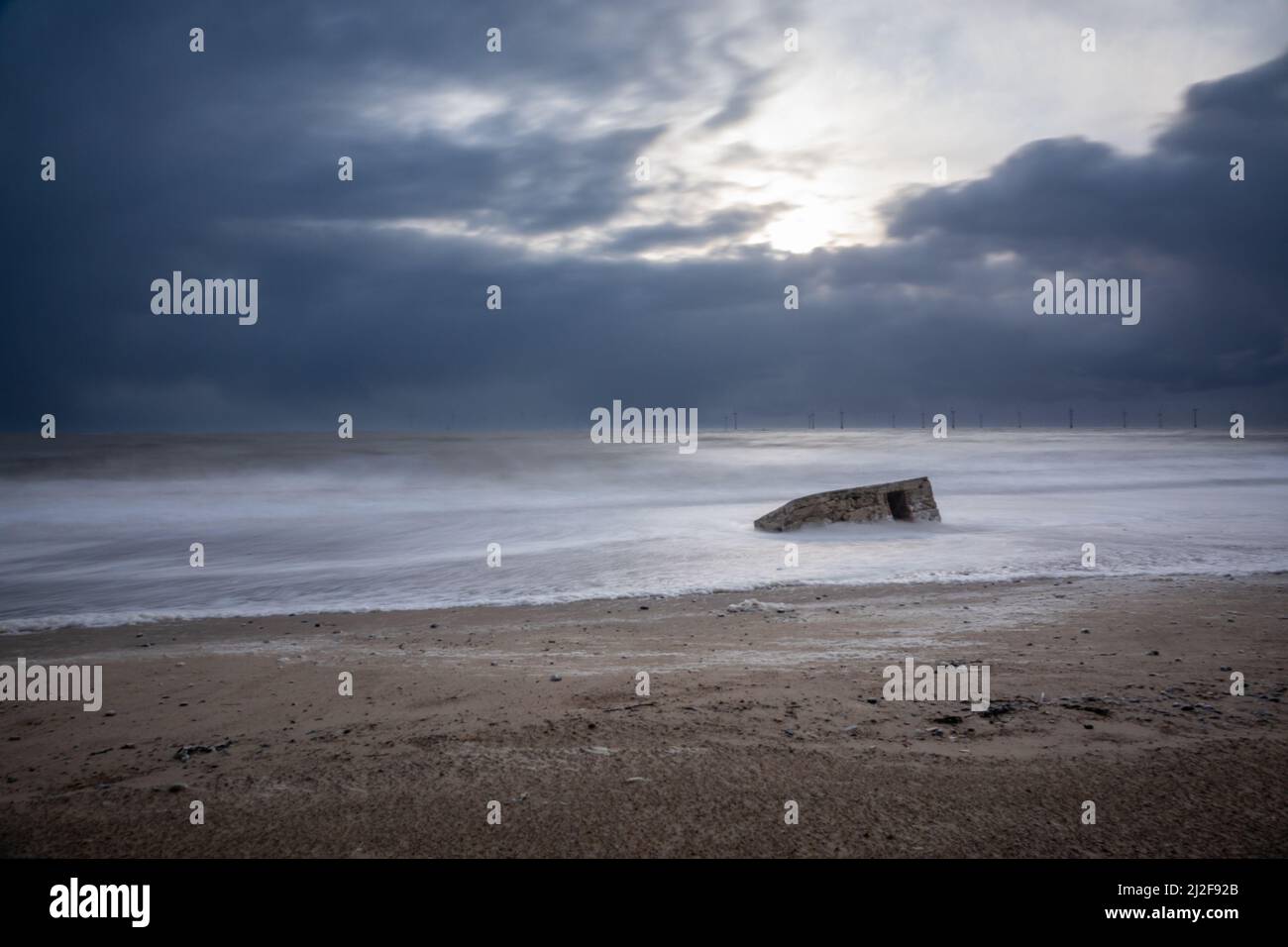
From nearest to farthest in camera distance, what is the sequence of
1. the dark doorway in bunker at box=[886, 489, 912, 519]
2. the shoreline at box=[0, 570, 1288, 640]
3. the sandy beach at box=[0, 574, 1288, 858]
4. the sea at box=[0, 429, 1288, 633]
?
the sandy beach at box=[0, 574, 1288, 858], the shoreline at box=[0, 570, 1288, 640], the sea at box=[0, 429, 1288, 633], the dark doorway in bunker at box=[886, 489, 912, 519]

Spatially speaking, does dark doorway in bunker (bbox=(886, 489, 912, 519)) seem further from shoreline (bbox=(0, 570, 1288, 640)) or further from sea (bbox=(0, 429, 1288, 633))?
shoreline (bbox=(0, 570, 1288, 640))

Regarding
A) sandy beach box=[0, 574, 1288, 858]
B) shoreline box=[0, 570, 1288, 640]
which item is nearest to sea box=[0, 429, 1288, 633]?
shoreline box=[0, 570, 1288, 640]

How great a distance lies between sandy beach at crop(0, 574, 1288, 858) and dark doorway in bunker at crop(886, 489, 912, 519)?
824cm

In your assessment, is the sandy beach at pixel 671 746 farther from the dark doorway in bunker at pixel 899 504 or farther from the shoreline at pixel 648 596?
the dark doorway in bunker at pixel 899 504

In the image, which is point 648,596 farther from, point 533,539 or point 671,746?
point 533,539

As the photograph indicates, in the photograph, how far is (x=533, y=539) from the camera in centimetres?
1571

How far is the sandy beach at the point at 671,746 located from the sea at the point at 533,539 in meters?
2.90

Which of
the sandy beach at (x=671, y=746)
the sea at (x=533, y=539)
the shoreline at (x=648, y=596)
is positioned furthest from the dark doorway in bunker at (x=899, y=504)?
the sandy beach at (x=671, y=746)

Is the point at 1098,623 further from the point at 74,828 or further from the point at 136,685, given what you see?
the point at 136,685

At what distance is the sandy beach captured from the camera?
3.14 metres

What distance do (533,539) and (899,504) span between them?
25.8 ft

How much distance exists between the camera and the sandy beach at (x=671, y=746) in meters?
3.14

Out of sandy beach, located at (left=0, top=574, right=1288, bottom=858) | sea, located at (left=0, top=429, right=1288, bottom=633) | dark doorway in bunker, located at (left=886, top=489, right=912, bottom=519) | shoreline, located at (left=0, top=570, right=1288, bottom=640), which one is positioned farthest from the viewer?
dark doorway in bunker, located at (left=886, top=489, right=912, bottom=519)
